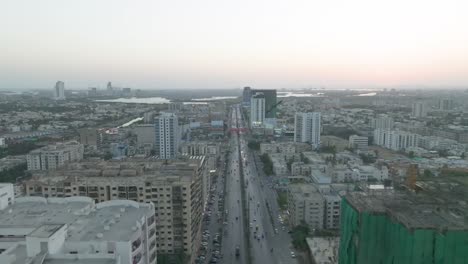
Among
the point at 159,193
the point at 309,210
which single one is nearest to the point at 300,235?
the point at 309,210

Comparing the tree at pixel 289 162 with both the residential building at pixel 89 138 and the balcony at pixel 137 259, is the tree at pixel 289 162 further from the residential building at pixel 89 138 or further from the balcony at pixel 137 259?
the balcony at pixel 137 259

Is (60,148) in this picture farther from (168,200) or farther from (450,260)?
(450,260)

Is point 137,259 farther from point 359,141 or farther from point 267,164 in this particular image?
point 359,141

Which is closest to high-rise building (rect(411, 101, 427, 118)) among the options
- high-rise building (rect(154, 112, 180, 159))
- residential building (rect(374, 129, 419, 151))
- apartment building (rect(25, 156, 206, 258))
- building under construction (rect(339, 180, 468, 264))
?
residential building (rect(374, 129, 419, 151))

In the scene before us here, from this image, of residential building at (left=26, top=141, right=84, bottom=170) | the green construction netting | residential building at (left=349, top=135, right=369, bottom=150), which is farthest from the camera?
residential building at (left=349, top=135, right=369, bottom=150)

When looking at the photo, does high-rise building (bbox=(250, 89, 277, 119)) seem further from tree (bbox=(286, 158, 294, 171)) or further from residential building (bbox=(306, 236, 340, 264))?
residential building (bbox=(306, 236, 340, 264))

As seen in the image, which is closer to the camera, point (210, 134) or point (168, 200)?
point (168, 200)

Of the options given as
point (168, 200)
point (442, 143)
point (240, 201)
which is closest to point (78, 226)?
point (168, 200)
